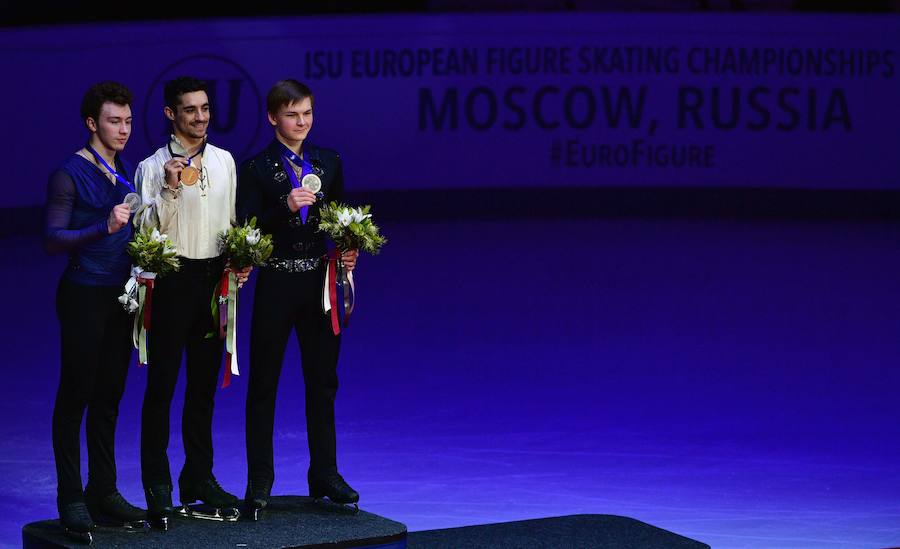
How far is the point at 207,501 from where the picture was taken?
7.07 meters

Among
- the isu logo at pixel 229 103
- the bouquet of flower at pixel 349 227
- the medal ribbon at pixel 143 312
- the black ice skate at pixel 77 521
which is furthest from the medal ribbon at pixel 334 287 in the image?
the isu logo at pixel 229 103

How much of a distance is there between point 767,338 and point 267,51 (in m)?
7.13

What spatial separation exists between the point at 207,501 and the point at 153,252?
1.22 meters

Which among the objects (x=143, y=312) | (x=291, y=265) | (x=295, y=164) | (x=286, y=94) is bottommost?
(x=143, y=312)

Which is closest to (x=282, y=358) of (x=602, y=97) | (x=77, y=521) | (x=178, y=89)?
(x=77, y=521)

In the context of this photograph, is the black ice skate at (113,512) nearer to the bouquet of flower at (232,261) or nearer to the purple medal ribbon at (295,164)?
the bouquet of flower at (232,261)

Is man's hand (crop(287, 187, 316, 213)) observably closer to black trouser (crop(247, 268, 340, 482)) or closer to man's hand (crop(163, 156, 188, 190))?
black trouser (crop(247, 268, 340, 482))

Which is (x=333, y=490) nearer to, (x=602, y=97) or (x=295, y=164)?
(x=295, y=164)

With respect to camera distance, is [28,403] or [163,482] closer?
[163,482]

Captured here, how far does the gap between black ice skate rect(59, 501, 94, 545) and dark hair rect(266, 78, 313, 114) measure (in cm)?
183

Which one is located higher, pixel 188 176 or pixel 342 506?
pixel 188 176

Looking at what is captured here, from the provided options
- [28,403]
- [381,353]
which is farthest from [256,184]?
[381,353]

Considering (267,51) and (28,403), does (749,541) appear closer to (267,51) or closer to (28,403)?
(28,403)

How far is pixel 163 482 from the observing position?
693 cm
